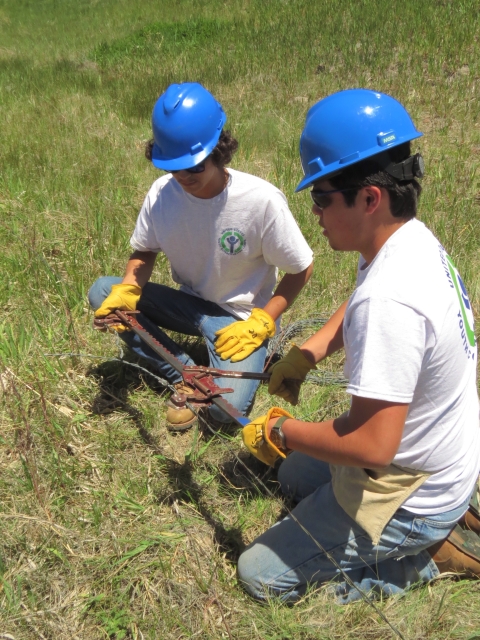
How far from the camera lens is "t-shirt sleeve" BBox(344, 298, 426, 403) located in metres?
1.35

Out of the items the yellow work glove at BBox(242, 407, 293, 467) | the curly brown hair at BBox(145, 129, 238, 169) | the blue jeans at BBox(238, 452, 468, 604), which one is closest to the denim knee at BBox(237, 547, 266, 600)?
the blue jeans at BBox(238, 452, 468, 604)

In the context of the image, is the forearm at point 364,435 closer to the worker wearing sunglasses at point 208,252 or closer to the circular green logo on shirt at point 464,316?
the circular green logo on shirt at point 464,316

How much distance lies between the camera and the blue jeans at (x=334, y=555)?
1.76 metres

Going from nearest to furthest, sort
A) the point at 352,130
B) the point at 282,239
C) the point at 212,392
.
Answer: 1. the point at 352,130
2. the point at 212,392
3. the point at 282,239

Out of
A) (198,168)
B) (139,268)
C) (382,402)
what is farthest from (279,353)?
(382,402)

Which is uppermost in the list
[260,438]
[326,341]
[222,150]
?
[222,150]

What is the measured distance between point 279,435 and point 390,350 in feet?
1.75

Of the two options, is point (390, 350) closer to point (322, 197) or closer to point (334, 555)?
point (322, 197)

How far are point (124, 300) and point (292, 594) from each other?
142 centimetres

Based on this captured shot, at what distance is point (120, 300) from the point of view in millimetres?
2662

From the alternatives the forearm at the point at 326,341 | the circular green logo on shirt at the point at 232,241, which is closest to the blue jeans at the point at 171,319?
the circular green logo on shirt at the point at 232,241

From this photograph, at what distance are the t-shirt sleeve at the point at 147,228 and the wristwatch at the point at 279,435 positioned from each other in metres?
1.31

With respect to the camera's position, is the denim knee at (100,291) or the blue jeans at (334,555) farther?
the denim knee at (100,291)

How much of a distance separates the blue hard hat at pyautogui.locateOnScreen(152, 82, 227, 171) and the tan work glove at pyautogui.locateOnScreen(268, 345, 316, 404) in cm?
87
